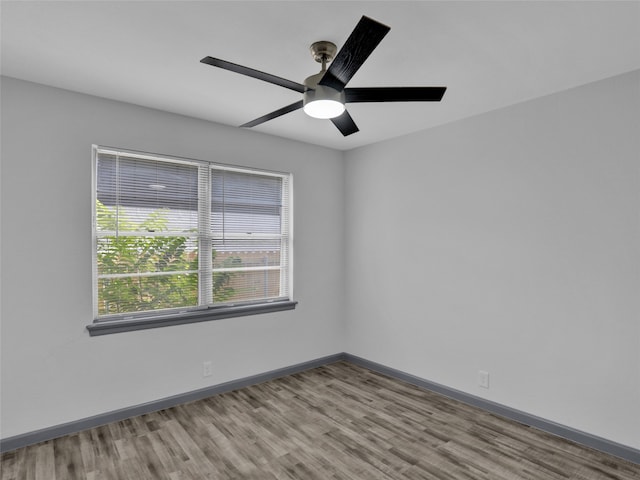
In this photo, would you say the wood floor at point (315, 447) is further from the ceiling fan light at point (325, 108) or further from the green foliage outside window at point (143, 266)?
the ceiling fan light at point (325, 108)

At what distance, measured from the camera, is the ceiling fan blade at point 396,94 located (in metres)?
1.84

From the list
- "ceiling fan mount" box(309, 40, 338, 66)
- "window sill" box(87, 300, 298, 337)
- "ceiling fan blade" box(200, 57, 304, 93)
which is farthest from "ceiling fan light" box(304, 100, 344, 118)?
"window sill" box(87, 300, 298, 337)

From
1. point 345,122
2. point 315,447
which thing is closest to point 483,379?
point 315,447

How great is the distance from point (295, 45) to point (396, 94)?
705 millimetres

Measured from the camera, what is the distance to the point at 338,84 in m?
1.84

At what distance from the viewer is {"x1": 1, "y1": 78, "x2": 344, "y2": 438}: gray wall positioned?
8.45 ft

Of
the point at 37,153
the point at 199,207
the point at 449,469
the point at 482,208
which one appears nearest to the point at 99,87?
the point at 37,153

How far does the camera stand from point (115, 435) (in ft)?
9.04

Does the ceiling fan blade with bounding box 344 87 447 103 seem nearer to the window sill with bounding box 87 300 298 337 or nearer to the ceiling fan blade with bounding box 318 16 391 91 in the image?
the ceiling fan blade with bounding box 318 16 391 91

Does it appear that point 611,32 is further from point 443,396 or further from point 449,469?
point 443,396

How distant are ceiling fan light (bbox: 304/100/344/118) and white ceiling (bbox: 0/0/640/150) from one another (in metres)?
0.41

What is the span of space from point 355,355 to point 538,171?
284 cm

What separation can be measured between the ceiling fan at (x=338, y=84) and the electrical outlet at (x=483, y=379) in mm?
2479

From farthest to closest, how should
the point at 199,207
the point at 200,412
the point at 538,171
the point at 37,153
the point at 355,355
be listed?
the point at 355,355, the point at 199,207, the point at 200,412, the point at 538,171, the point at 37,153
